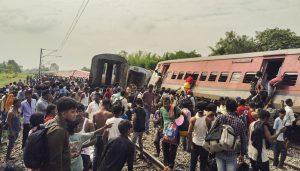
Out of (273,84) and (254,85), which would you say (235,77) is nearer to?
(254,85)

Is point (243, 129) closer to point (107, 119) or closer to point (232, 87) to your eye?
Answer: point (107, 119)

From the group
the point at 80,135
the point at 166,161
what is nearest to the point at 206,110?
the point at 166,161

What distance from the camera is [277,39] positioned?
166 feet

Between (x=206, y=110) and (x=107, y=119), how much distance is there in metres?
2.01

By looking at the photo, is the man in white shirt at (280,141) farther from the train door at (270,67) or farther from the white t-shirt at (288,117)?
the train door at (270,67)

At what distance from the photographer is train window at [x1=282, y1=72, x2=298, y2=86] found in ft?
46.8

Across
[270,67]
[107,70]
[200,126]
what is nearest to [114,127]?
[200,126]

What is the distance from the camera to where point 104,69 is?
81.5ft

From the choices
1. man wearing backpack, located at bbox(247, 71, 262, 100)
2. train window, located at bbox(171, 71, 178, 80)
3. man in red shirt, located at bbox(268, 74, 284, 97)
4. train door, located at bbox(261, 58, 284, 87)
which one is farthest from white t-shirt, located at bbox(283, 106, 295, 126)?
train window, located at bbox(171, 71, 178, 80)

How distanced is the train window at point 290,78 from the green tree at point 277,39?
119 ft

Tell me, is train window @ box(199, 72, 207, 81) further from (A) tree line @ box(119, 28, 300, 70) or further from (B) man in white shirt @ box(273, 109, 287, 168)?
(A) tree line @ box(119, 28, 300, 70)

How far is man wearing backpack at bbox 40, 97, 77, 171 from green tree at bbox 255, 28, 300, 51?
159 feet

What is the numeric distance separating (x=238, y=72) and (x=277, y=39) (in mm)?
35822

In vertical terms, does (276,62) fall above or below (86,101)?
above
